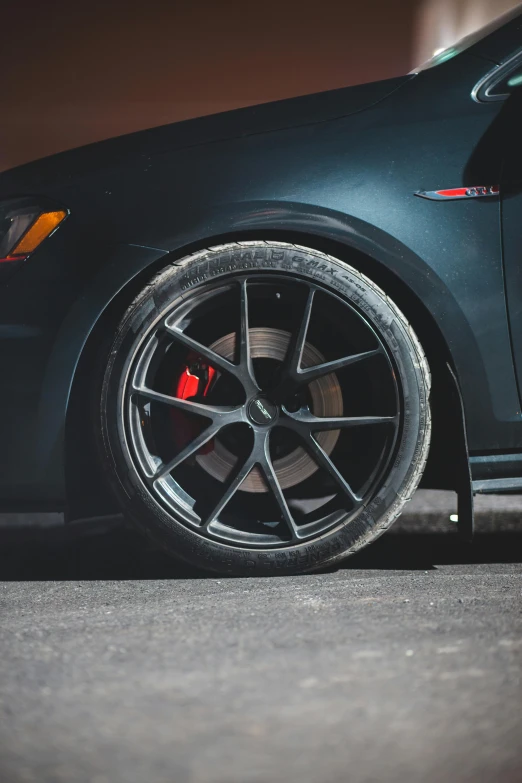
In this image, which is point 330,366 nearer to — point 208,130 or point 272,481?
point 272,481

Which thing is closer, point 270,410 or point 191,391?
Answer: point 270,410

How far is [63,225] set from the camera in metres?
2.29

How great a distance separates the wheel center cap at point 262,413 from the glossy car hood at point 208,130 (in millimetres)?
696

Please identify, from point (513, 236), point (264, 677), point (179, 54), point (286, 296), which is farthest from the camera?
point (179, 54)

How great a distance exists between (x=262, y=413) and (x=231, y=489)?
208 mm

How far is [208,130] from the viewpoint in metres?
2.34

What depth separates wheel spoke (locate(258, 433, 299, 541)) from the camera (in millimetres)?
2236

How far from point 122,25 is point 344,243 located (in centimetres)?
536

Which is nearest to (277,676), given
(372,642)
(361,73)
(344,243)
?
(372,642)

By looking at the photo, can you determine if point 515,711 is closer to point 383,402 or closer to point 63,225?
point 383,402

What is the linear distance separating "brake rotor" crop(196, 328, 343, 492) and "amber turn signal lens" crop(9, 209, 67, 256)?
0.51 meters

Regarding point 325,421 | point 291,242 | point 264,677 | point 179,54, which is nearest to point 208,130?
point 291,242

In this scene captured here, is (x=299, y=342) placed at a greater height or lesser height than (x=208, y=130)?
lesser

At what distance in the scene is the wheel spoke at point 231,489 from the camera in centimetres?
224
